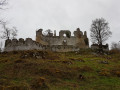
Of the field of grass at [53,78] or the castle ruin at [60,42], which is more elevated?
the castle ruin at [60,42]

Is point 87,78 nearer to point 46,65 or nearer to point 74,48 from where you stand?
point 46,65

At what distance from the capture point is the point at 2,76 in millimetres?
23203

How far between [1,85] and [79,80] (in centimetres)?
958

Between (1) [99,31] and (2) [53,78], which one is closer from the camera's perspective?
(2) [53,78]

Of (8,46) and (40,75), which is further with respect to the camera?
(8,46)

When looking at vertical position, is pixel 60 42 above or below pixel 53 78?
above

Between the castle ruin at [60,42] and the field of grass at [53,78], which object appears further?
the castle ruin at [60,42]

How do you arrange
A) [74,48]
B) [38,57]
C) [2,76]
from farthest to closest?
[74,48] < [38,57] < [2,76]

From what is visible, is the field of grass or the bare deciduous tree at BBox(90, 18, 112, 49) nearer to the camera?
the field of grass

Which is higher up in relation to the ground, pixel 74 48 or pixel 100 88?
pixel 74 48

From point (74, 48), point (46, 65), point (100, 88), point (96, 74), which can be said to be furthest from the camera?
point (74, 48)

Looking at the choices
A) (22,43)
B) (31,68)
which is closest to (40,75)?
(31,68)

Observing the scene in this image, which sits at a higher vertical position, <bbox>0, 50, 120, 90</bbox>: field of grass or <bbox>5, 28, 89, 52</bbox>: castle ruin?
<bbox>5, 28, 89, 52</bbox>: castle ruin

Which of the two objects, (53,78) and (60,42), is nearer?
(53,78)
